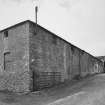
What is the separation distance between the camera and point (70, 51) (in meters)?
23.8

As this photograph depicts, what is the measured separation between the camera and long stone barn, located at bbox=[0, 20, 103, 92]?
17109 mm

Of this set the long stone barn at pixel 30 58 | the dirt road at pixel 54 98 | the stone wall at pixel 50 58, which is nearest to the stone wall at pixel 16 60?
the long stone barn at pixel 30 58

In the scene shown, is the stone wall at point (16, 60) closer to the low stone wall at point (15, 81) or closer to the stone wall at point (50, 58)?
the low stone wall at point (15, 81)

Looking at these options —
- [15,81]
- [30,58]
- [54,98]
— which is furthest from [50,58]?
[54,98]

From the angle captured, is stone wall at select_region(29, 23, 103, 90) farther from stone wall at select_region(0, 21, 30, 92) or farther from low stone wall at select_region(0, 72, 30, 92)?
low stone wall at select_region(0, 72, 30, 92)

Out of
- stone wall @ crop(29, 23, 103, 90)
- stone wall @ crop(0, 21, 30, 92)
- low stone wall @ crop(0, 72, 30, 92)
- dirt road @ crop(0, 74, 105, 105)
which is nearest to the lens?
dirt road @ crop(0, 74, 105, 105)

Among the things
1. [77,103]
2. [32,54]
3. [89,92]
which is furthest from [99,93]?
[32,54]

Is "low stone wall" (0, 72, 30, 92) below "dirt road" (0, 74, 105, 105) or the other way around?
the other way around

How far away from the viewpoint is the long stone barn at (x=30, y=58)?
1711cm

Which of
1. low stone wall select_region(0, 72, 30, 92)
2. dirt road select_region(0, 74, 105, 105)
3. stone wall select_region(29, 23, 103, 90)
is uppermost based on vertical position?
stone wall select_region(29, 23, 103, 90)

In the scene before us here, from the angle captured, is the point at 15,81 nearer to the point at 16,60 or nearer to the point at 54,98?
the point at 16,60

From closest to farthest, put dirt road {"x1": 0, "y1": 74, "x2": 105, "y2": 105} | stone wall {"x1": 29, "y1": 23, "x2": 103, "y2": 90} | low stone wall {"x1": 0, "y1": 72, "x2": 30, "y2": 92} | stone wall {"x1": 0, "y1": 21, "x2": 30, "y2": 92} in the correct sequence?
dirt road {"x1": 0, "y1": 74, "x2": 105, "y2": 105}, low stone wall {"x1": 0, "y1": 72, "x2": 30, "y2": 92}, stone wall {"x1": 0, "y1": 21, "x2": 30, "y2": 92}, stone wall {"x1": 29, "y1": 23, "x2": 103, "y2": 90}

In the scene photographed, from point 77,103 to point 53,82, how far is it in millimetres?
7179

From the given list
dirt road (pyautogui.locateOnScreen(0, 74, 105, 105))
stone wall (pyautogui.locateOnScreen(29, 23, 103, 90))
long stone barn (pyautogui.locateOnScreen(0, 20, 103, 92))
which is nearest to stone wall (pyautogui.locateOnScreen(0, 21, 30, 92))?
long stone barn (pyautogui.locateOnScreen(0, 20, 103, 92))
